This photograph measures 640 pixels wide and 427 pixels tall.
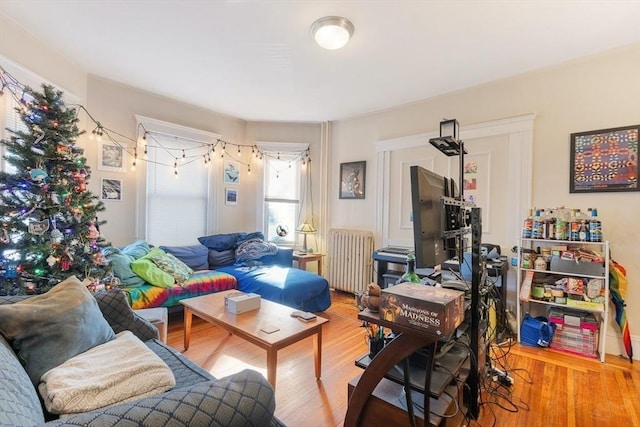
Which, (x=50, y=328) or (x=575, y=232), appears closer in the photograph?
(x=50, y=328)

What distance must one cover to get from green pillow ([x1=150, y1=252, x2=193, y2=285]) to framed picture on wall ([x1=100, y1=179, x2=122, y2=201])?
93 cm

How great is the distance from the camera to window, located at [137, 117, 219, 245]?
372 cm

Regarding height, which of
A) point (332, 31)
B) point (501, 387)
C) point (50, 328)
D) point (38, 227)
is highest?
point (332, 31)

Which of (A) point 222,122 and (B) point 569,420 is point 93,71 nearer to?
(A) point 222,122

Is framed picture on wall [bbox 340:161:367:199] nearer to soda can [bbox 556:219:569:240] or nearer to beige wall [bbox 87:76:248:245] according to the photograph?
beige wall [bbox 87:76:248:245]

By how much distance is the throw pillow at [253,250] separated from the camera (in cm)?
387

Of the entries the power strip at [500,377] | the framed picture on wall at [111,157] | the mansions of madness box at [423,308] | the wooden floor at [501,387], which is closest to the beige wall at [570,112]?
the wooden floor at [501,387]

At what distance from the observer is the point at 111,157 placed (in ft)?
11.0

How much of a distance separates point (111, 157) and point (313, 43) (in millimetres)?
2647

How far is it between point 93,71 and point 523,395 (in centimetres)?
482

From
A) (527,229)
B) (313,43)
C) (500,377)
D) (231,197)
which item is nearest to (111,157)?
(231,197)

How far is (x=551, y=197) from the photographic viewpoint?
2832mm

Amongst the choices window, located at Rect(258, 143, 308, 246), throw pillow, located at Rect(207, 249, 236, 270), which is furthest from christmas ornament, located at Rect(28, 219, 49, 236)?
window, located at Rect(258, 143, 308, 246)

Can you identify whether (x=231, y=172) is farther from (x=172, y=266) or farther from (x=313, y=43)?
(x=313, y=43)
